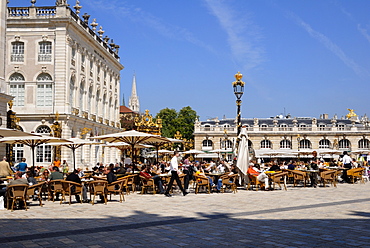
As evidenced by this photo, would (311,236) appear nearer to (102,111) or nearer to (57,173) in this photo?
(57,173)

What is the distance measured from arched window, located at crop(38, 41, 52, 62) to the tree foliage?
51810 millimetres

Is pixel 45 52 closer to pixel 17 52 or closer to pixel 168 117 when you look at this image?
pixel 17 52

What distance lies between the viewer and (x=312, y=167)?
72.5ft

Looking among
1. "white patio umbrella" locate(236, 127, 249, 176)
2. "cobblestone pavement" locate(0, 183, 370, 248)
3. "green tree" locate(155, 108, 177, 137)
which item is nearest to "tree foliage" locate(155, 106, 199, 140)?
"green tree" locate(155, 108, 177, 137)

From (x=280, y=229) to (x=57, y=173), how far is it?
8584mm

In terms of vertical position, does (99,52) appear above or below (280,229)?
above

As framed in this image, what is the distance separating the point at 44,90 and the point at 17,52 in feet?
12.9

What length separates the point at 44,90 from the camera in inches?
1451

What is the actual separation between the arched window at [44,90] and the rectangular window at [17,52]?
2195 mm

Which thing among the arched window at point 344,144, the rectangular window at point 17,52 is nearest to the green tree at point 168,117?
the arched window at point 344,144

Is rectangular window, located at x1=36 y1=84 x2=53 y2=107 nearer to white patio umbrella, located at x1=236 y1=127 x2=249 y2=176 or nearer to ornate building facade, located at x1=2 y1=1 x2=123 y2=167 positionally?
ornate building facade, located at x1=2 y1=1 x2=123 y2=167

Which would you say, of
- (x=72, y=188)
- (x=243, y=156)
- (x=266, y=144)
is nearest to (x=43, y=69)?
(x=243, y=156)

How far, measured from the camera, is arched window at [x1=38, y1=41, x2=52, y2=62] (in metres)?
36.8

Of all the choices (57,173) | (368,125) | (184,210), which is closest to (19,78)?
(57,173)
